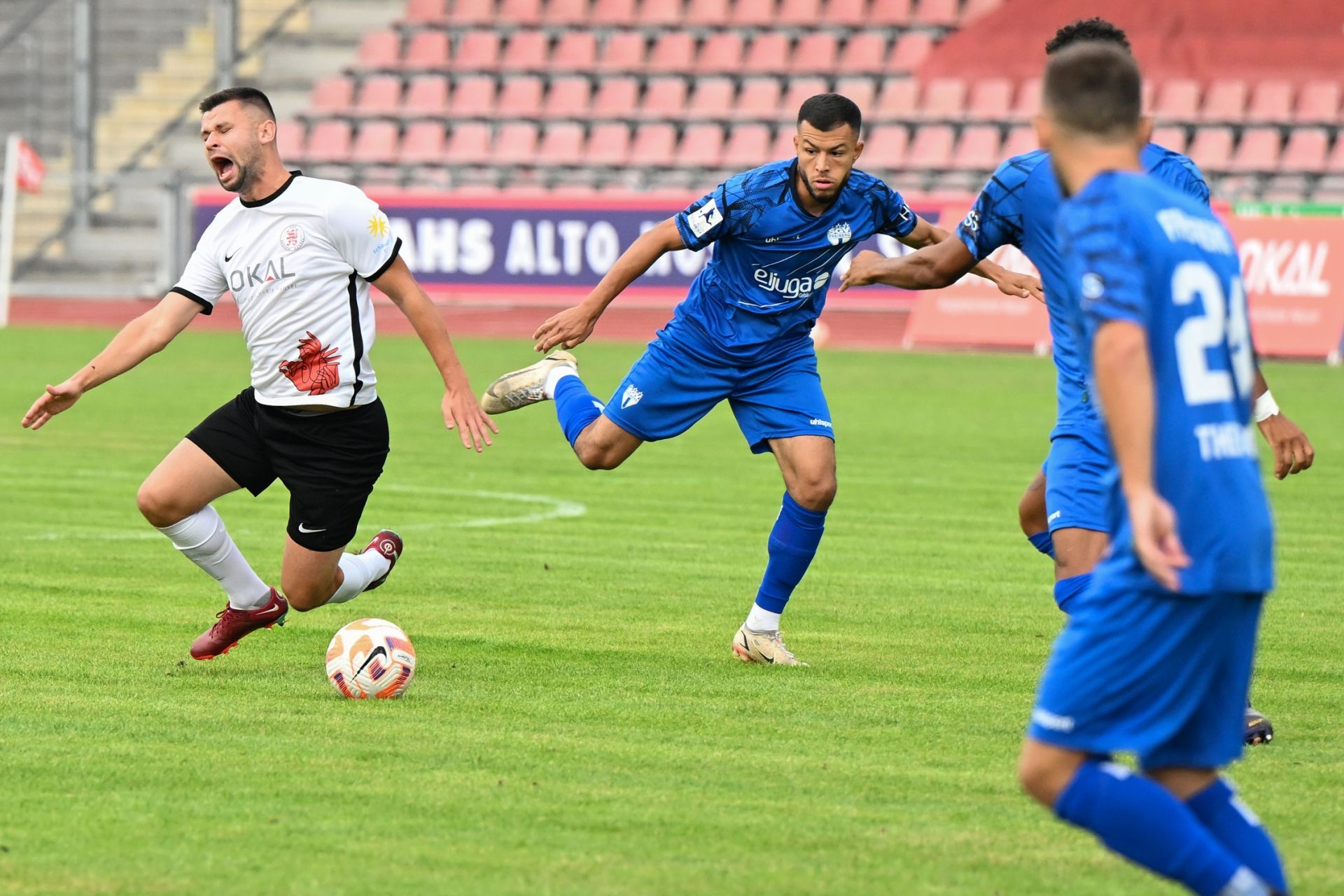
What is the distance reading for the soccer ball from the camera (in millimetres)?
6395

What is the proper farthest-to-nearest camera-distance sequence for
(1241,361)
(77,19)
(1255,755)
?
(77,19)
(1255,755)
(1241,361)

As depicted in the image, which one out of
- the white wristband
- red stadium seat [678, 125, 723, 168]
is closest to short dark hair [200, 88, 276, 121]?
the white wristband

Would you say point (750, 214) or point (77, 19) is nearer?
point (750, 214)

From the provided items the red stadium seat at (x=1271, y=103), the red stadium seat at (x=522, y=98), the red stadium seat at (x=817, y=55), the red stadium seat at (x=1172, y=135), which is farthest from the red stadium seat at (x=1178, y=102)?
the red stadium seat at (x=522, y=98)

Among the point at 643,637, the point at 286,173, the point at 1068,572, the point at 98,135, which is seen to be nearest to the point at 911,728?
the point at 1068,572

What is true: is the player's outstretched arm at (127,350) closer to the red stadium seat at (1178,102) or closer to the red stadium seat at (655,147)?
the red stadium seat at (1178,102)

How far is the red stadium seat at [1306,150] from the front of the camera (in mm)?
26562

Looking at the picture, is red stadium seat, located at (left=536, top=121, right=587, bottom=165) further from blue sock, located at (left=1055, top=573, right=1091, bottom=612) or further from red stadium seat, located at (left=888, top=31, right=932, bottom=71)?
blue sock, located at (left=1055, top=573, right=1091, bottom=612)

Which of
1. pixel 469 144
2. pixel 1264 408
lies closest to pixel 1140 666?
pixel 1264 408

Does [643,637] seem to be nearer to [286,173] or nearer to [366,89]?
[286,173]

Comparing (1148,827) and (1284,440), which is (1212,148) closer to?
(1284,440)

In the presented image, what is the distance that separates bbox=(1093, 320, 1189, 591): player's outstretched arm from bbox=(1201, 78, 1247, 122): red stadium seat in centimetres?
2549

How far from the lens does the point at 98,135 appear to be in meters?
35.9

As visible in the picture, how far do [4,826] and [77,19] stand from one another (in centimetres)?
2915
